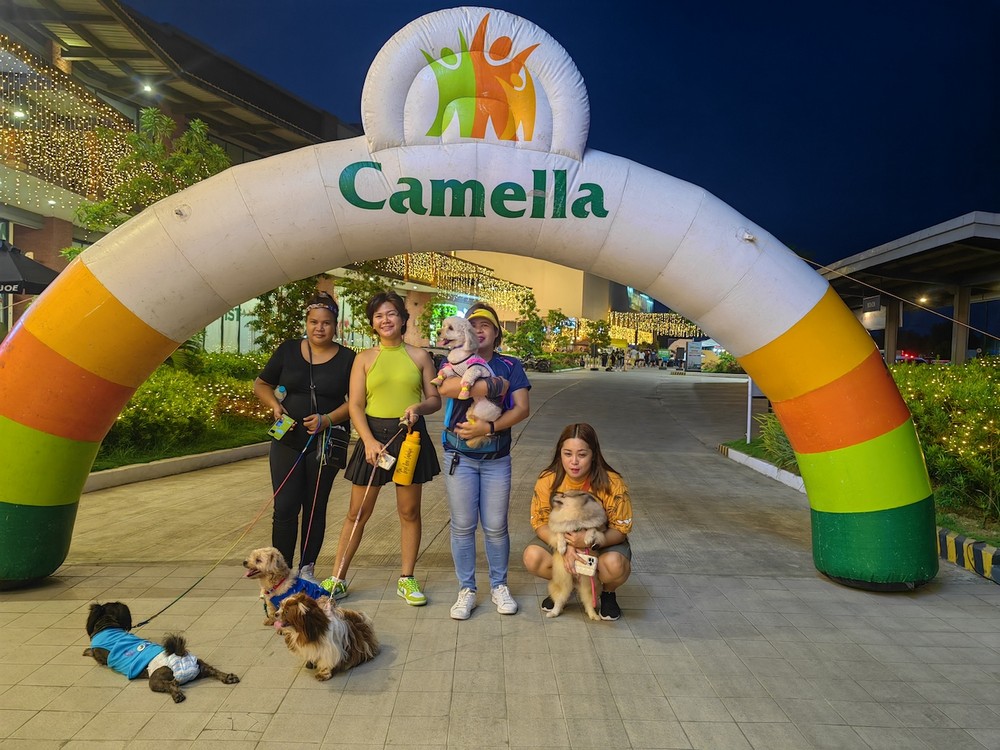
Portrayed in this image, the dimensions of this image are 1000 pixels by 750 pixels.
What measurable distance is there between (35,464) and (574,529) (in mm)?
3294

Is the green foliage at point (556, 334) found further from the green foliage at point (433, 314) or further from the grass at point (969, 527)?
the grass at point (969, 527)

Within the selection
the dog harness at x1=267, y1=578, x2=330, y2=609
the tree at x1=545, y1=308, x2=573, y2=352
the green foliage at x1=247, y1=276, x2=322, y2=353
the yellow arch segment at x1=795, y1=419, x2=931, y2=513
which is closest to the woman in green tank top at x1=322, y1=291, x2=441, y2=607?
the dog harness at x1=267, y1=578, x2=330, y2=609

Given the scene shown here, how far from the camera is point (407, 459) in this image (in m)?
3.70

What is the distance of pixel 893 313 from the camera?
18.1 meters

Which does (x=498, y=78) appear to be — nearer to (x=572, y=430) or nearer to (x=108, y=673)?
(x=572, y=430)

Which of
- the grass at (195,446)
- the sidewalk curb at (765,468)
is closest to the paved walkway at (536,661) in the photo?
the grass at (195,446)

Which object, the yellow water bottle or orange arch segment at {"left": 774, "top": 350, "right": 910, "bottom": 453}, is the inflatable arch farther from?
the yellow water bottle

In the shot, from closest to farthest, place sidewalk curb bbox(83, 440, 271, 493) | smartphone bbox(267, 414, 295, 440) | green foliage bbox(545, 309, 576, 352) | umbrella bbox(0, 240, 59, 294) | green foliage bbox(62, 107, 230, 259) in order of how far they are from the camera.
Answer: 1. smartphone bbox(267, 414, 295, 440)
2. sidewalk curb bbox(83, 440, 271, 493)
3. umbrella bbox(0, 240, 59, 294)
4. green foliage bbox(62, 107, 230, 259)
5. green foliage bbox(545, 309, 576, 352)

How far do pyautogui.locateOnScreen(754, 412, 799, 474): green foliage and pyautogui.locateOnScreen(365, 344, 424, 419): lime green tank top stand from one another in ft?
21.5

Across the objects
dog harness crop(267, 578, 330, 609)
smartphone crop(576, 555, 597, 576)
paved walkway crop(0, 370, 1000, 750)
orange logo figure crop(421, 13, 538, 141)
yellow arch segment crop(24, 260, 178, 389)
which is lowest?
paved walkway crop(0, 370, 1000, 750)

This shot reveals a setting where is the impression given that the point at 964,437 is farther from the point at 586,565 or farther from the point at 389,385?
the point at 389,385

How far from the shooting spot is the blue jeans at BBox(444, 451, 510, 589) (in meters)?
3.80

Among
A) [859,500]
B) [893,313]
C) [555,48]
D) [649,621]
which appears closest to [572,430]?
[649,621]

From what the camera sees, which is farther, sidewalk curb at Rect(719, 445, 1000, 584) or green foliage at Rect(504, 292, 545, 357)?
green foliage at Rect(504, 292, 545, 357)
